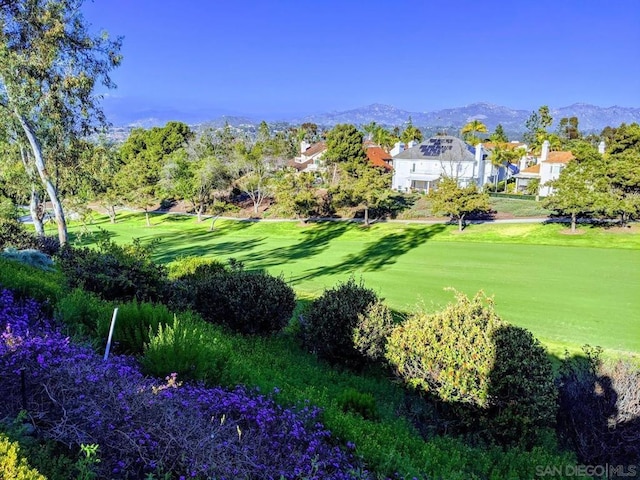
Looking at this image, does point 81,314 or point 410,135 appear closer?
point 81,314

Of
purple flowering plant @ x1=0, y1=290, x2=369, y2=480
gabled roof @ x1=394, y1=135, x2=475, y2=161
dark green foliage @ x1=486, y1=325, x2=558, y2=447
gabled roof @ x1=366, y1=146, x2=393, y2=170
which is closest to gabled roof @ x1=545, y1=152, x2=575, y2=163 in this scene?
gabled roof @ x1=394, y1=135, x2=475, y2=161

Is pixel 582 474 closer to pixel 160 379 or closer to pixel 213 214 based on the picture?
pixel 160 379

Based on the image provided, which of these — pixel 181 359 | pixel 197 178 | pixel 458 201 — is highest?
pixel 197 178

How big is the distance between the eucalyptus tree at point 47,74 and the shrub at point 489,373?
15.4 metres

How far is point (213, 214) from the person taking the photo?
50.2 meters

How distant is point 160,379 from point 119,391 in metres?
1.02

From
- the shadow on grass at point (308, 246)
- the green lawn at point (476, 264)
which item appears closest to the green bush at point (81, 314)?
the green lawn at point (476, 264)

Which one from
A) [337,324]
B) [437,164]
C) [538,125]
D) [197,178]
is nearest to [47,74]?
[337,324]

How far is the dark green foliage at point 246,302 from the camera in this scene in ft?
27.1

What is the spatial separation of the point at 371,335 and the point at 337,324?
24.4 inches

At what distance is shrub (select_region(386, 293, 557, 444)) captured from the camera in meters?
5.33

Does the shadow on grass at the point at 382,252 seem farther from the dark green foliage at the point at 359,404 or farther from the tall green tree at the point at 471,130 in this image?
the tall green tree at the point at 471,130

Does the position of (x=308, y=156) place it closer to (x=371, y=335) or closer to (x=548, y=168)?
(x=548, y=168)

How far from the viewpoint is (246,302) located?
8219mm
